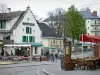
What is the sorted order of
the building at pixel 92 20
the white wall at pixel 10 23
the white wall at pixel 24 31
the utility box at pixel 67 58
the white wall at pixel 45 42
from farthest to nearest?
the building at pixel 92 20 → the white wall at pixel 45 42 → the white wall at pixel 10 23 → the white wall at pixel 24 31 → the utility box at pixel 67 58

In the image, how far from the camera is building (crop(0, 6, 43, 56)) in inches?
2712

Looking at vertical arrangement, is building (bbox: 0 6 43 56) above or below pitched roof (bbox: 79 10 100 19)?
below

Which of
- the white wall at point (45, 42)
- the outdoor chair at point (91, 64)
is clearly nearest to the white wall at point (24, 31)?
the white wall at point (45, 42)

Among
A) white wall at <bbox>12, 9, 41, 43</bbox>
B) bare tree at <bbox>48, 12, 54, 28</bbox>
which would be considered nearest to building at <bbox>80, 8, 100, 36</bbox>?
bare tree at <bbox>48, 12, 54, 28</bbox>

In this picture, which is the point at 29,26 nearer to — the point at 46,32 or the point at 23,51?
the point at 23,51

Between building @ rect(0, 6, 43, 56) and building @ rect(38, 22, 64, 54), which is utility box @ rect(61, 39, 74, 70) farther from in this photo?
building @ rect(38, 22, 64, 54)

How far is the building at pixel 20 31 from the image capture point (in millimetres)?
68875

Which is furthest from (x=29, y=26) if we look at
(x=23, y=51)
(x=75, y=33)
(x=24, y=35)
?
(x=75, y=33)

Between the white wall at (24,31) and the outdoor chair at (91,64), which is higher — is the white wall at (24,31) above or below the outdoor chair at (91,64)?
above

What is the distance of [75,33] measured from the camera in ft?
289

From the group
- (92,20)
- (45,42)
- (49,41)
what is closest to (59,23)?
(49,41)

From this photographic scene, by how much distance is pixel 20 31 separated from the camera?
233 feet

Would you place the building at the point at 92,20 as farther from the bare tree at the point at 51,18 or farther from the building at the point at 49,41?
the building at the point at 49,41

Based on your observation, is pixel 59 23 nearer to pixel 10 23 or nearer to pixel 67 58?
pixel 10 23
